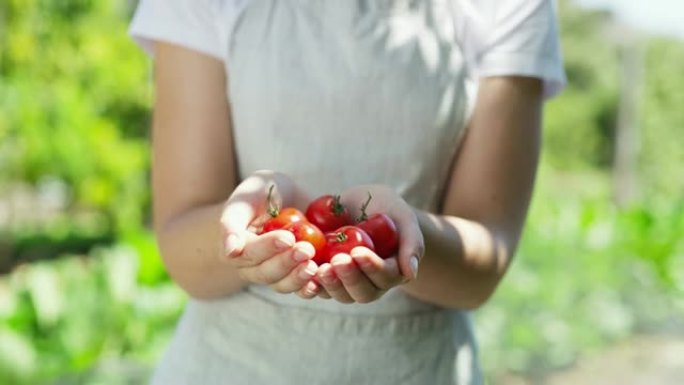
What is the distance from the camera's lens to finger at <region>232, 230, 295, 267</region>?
0.89m

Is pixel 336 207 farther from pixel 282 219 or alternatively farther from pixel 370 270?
pixel 370 270

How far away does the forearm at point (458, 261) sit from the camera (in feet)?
3.56

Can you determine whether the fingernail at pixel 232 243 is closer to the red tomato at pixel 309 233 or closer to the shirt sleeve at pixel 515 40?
the red tomato at pixel 309 233

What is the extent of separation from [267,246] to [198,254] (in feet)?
0.89

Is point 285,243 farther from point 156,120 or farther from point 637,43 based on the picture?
point 637,43

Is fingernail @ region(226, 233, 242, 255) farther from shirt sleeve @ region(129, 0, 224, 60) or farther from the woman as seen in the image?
shirt sleeve @ region(129, 0, 224, 60)

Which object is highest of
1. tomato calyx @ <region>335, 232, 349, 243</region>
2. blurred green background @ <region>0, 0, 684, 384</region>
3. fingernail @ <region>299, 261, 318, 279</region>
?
fingernail @ <region>299, 261, 318, 279</region>

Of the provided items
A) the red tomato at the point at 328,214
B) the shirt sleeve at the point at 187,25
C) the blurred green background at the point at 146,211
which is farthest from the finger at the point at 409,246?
the blurred green background at the point at 146,211

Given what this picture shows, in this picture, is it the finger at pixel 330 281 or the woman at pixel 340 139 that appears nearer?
the finger at pixel 330 281

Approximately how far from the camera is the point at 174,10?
3.99ft

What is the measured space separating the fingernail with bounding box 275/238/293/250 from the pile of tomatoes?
0.07 meters

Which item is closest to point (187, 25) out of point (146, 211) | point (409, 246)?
point (409, 246)

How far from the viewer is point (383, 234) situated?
97 centimetres

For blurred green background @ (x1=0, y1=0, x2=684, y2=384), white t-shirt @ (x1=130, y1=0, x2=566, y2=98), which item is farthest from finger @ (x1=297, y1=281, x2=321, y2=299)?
blurred green background @ (x1=0, y1=0, x2=684, y2=384)
